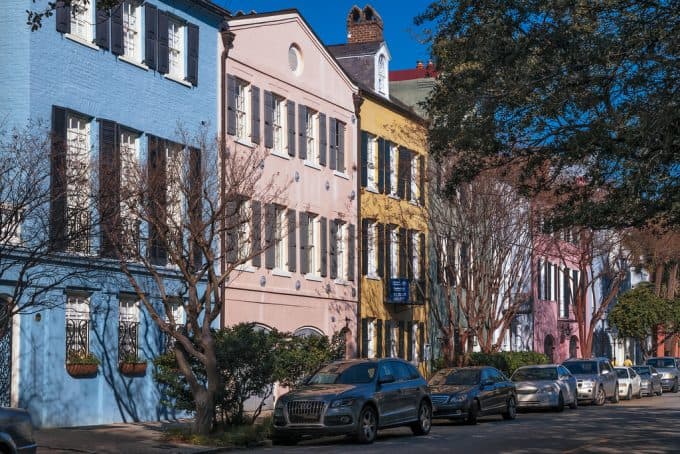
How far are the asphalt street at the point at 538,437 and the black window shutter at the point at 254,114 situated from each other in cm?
927

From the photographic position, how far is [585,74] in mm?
16031

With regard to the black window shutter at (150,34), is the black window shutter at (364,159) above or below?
below

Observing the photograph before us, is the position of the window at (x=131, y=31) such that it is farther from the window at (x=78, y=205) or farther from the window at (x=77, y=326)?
the window at (x=78, y=205)

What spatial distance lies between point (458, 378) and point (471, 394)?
1223 mm

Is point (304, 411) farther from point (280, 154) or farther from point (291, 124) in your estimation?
point (291, 124)

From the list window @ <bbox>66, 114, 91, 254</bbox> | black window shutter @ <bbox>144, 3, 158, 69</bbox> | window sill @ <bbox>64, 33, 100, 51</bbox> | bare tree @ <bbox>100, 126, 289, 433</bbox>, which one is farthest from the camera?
black window shutter @ <bbox>144, 3, 158, 69</bbox>

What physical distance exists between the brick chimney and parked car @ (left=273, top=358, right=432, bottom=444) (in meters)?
23.2

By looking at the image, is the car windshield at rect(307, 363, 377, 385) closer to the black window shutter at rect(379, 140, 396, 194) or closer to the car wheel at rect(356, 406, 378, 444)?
the car wheel at rect(356, 406, 378, 444)

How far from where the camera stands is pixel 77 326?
83.3 feet

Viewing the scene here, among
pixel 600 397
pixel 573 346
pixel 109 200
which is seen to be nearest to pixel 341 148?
pixel 600 397

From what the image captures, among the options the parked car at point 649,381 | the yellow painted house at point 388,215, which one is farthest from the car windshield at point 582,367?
the parked car at point 649,381

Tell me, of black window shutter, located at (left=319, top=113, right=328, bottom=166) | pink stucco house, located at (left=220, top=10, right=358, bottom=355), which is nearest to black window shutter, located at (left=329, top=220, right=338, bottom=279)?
pink stucco house, located at (left=220, top=10, right=358, bottom=355)

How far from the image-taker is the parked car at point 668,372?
5328 centimetres

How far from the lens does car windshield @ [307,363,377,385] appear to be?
892 inches
